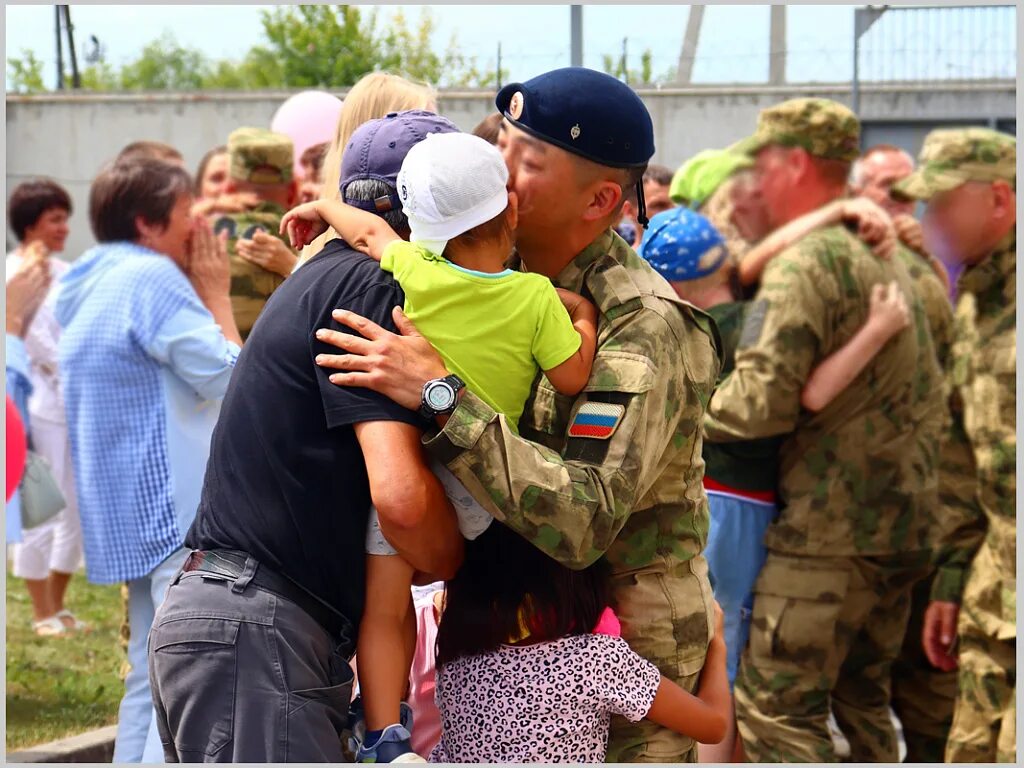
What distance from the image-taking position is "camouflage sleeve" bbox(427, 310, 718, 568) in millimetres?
2355

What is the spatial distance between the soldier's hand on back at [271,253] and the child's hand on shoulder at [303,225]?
1687 mm

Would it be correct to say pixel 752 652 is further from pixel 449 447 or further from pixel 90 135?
pixel 90 135

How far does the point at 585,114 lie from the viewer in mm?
2598

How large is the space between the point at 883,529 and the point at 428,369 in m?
2.66

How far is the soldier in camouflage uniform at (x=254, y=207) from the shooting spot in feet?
16.7

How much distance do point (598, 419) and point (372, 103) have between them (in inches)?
48.9

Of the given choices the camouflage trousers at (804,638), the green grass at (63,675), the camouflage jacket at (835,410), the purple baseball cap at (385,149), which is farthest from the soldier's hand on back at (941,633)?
the green grass at (63,675)

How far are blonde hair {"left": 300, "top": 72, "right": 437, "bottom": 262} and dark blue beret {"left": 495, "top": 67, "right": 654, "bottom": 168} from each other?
67 cm

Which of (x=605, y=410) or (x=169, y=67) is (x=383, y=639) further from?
(x=169, y=67)

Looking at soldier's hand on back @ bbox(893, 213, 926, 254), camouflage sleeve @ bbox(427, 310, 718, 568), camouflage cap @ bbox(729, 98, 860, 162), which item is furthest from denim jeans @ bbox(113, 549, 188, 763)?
soldier's hand on back @ bbox(893, 213, 926, 254)

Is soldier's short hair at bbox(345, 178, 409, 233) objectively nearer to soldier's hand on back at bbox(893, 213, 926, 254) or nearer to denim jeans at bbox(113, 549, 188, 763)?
denim jeans at bbox(113, 549, 188, 763)

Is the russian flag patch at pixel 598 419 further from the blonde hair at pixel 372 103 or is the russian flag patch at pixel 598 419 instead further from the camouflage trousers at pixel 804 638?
the camouflage trousers at pixel 804 638

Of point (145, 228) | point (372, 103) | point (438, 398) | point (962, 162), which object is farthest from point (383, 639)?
point (962, 162)

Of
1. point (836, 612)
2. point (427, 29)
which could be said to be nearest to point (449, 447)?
point (836, 612)
